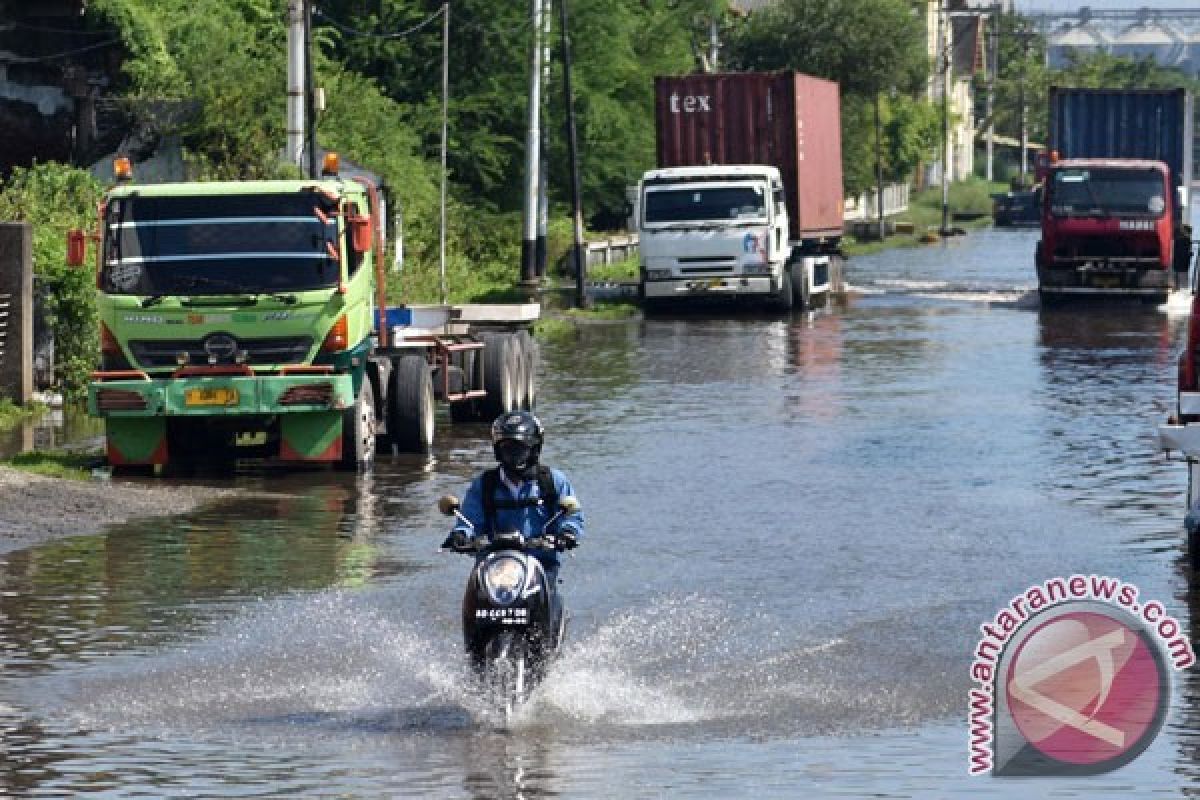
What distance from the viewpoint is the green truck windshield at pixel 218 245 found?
20562 mm

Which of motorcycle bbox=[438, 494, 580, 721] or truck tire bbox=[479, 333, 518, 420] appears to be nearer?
motorcycle bbox=[438, 494, 580, 721]

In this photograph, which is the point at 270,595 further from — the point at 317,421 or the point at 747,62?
the point at 747,62

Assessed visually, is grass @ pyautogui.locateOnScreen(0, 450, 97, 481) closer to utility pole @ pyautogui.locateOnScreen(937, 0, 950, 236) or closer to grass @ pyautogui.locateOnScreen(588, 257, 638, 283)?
grass @ pyautogui.locateOnScreen(588, 257, 638, 283)

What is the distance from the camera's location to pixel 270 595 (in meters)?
15.1

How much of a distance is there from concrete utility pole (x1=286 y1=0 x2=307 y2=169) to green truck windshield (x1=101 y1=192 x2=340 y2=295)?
1109cm

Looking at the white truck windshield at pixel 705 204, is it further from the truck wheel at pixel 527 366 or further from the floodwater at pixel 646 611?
the truck wheel at pixel 527 366

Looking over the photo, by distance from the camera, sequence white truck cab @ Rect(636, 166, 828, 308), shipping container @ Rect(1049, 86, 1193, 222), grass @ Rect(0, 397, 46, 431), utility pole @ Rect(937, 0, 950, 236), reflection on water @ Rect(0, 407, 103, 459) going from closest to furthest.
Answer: reflection on water @ Rect(0, 407, 103, 459) → grass @ Rect(0, 397, 46, 431) → white truck cab @ Rect(636, 166, 828, 308) → shipping container @ Rect(1049, 86, 1193, 222) → utility pole @ Rect(937, 0, 950, 236)

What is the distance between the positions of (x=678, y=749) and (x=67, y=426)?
49.4ft

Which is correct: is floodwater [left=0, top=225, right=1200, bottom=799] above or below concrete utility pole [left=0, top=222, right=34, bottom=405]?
below

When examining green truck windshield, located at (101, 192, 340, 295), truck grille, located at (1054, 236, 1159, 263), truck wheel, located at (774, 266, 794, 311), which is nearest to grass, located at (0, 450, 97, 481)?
green truck windshield, located at (101, 192, 340, 295)

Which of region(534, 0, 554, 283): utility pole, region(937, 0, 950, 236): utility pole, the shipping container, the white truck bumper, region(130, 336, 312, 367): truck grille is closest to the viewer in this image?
region(130, 336, 312, 367): truck grille

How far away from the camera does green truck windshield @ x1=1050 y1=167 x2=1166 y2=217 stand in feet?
151

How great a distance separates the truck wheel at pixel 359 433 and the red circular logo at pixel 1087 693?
27.9 feet

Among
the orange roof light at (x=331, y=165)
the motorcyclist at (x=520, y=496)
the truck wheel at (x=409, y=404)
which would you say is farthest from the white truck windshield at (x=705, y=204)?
the motorcyclist at (x=520, y=496)
